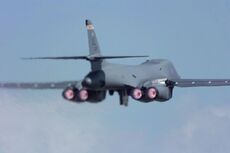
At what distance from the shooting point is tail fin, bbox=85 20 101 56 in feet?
343

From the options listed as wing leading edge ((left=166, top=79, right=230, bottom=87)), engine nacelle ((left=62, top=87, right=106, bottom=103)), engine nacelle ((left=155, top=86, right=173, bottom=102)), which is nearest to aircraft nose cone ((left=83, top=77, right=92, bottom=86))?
engine nacelle ((left=62, top=87, right=106, bottom=103))

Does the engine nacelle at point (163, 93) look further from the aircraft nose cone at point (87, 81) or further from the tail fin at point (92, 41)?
the aircraft nose cone at point (87, 81)

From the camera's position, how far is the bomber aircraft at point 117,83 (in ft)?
325

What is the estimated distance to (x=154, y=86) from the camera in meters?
108

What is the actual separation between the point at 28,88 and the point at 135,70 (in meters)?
14.5

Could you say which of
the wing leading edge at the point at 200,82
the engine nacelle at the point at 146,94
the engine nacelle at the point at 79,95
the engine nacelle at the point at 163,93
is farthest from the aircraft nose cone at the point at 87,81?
the wing leading edge at the point at 200,82

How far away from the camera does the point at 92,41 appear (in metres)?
106

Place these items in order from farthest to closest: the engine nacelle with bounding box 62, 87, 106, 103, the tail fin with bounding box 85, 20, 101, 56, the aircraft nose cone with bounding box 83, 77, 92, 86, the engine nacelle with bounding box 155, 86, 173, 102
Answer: the engine nacelle with bounding box 155, 86, 173, 102 < the tail fin with bounding box 85, 20, 101, 56 < the engine nacelle with bounding box 62, 87, 106, 103 < the aircraft nose cone with bounding box 83, 77, 92, 86

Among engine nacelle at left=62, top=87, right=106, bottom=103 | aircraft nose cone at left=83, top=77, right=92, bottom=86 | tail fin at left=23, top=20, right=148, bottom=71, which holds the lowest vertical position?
engine nacelle at left=62, top=87, right=106, bottom=103

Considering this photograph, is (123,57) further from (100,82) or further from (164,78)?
(164,78)

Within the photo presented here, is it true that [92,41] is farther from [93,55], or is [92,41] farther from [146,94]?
[146,94]

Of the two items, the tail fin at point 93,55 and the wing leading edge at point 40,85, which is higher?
the tail fin at point 93,55

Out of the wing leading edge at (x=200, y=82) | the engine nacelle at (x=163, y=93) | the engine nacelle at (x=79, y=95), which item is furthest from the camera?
the wing leading edge at (x=200, y=82)

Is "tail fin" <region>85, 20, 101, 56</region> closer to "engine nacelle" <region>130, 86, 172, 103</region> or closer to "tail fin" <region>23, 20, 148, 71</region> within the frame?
"tail fin" <region>23, 20, 148, 71</region>
